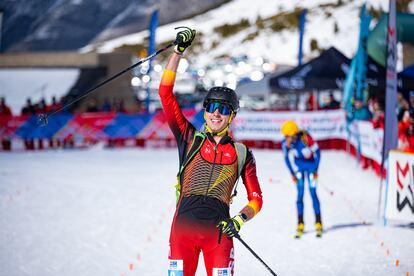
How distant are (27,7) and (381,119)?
4223 cm

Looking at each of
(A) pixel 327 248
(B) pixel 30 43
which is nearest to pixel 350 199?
(A) pixel 327 248

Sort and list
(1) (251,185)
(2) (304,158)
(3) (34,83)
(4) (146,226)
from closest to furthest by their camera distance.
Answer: (1) (251,185) < (2) (304,158) < (4) (146,226) < (3) (34,83)

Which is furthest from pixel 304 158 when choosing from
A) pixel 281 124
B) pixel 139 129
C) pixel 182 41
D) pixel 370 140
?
pixel 139 129

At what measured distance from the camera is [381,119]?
1441 centimetres

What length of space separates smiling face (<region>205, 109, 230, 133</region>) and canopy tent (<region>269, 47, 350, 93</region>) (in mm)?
17884

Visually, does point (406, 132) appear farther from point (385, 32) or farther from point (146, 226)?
point (385, 32)

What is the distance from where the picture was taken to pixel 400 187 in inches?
344

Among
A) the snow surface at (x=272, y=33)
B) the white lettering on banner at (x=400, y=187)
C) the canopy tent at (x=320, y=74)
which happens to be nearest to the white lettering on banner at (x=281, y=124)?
the canopy tent at (x=320, y=74)

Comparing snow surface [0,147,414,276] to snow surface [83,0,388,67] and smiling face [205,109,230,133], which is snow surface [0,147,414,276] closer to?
smiling face [205,109,230,133]

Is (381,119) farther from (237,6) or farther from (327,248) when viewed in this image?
(237,6)

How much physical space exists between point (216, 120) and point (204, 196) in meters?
0.53

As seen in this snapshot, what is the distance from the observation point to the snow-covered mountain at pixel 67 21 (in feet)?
158

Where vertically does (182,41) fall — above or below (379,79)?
below

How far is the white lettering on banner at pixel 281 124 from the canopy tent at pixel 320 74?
121 cm
